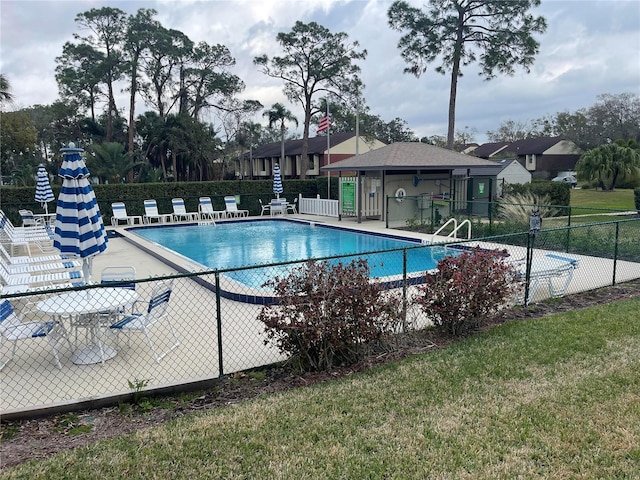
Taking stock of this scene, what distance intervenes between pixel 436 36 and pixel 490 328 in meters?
24.9

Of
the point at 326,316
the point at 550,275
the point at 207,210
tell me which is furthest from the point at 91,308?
the point at 207,210

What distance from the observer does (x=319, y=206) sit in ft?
73.8

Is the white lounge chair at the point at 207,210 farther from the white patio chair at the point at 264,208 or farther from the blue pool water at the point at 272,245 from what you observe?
the white patio chair at the point at 264,208

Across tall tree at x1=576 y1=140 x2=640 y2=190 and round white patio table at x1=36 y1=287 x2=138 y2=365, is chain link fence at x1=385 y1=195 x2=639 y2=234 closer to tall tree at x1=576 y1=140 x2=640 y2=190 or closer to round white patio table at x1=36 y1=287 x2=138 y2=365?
round white patio table at x1=36 y1=287 x2=138 y2=365

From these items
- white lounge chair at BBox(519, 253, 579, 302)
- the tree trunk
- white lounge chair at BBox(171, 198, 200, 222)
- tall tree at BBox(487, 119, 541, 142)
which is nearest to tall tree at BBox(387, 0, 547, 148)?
the tree trunk

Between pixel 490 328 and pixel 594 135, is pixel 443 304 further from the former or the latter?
pixel 594 135

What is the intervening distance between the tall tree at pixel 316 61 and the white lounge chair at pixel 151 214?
1340cm

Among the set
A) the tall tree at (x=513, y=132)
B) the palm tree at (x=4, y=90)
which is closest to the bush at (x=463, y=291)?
the palm tree at (x=4, y=90)

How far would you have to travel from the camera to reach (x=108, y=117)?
38062 millimetres

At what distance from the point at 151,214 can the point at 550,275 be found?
17.5 meters

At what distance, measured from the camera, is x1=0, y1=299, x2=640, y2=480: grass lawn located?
10.6 ft

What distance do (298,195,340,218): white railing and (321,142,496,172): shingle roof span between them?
1.68 meters

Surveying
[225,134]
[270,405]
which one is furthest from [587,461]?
[225,134]

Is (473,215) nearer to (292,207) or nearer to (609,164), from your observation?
(292,207)
